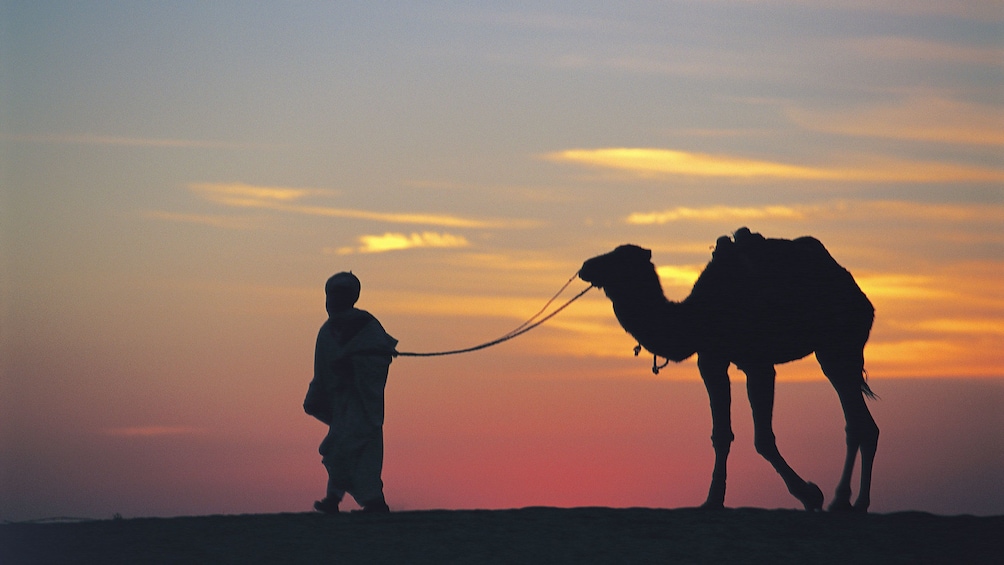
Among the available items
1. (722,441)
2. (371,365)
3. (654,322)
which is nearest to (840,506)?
(722,441)

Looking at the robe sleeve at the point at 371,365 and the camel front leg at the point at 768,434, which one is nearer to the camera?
the robe sleeve at the point at 371,365

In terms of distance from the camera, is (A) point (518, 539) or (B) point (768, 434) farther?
(B) point (768, 434)

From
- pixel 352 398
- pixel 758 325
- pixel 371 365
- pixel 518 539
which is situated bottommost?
pixel 518 539

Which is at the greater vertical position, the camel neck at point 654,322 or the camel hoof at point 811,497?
the camel neck at point 654,322

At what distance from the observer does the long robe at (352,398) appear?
48.1ft

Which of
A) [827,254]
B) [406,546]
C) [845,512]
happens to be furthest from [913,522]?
[406,546]

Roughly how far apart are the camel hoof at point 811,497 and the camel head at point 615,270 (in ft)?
9.49

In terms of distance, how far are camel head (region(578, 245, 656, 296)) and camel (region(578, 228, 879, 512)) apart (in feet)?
0.04

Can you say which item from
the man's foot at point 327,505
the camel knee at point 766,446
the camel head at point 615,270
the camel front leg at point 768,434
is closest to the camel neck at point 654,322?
the camel head at point 615,270

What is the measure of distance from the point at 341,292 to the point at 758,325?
180 inches

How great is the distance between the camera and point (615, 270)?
15.6 metres

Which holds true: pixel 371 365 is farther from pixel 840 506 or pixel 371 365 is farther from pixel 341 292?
pixel 840 506

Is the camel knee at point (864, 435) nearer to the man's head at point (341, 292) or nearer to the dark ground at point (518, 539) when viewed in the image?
the dark ground at point (518, 539)

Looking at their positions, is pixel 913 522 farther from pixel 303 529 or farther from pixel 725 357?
pixel 303 529
